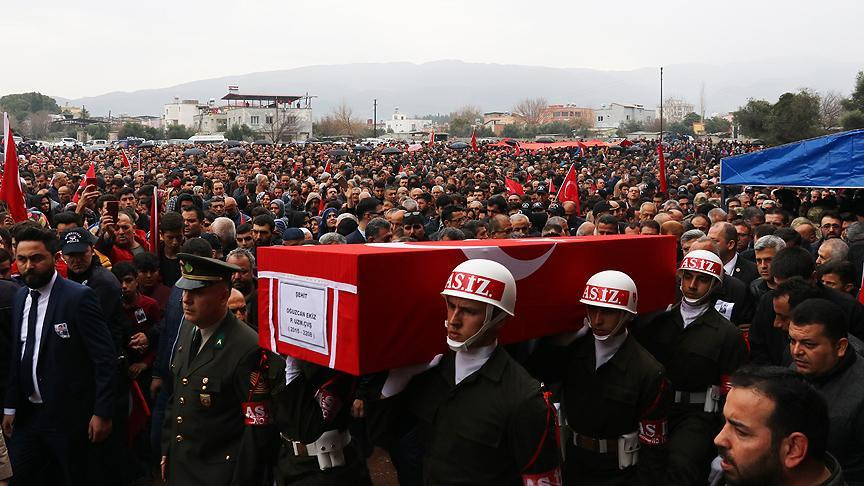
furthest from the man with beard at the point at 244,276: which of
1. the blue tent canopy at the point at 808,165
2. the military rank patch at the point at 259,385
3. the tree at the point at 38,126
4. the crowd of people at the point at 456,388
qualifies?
the tree at the point at 38,126

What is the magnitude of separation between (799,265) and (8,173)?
8256 mm

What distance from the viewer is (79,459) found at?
15.6ft

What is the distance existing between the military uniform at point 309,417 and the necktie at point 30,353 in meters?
2.01

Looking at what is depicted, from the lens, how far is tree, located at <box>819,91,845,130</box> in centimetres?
3847

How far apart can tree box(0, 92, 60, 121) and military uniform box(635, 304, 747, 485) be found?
133935 mm

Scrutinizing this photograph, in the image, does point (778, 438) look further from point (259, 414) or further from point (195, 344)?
point (195, 344)

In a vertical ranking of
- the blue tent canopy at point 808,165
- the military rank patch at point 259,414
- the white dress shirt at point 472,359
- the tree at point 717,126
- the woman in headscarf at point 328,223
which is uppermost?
the tree at point 717,126

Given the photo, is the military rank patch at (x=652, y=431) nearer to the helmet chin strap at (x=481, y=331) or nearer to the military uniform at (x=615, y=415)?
the military uniform at (x=615, y=415)

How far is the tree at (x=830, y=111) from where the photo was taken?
38469 millimetres

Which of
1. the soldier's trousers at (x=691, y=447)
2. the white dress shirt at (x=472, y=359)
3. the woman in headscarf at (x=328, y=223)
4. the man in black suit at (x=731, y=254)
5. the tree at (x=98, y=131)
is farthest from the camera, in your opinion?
the tree at (x=98, y=131)

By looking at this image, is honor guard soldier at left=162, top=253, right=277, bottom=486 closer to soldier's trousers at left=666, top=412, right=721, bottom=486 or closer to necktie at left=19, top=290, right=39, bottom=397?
necktie at left=19, top=290, right=39, bottom=397

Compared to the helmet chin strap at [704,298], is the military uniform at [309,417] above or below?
below

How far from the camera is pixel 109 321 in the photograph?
525cm

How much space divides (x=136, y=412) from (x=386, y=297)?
10.1 ft
